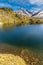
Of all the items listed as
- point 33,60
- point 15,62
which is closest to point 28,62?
point 33,60

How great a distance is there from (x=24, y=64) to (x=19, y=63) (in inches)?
47.3

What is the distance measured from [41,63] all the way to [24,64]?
361 cm

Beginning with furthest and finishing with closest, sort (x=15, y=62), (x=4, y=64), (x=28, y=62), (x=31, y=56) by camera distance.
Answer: (x=31, y=56), (x=28, y=62), (x=15, y=62), (x=4, y=64)

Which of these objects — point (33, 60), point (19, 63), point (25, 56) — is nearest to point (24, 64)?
point (19, 63)

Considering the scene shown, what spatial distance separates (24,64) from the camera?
99.1ft

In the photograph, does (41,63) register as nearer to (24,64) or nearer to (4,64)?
(24,64)

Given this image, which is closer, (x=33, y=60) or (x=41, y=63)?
(x=41, y=63)

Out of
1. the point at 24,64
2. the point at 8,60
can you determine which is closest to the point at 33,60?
the point at 24,64

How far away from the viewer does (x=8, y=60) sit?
99.2 ft

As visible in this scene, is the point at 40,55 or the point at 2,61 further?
the point at 40,55

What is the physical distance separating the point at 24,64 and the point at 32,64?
173cm

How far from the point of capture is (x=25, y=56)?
3612 cm

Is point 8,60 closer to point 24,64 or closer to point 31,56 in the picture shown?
point 24,64

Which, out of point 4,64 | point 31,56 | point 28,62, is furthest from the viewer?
point 31,56
